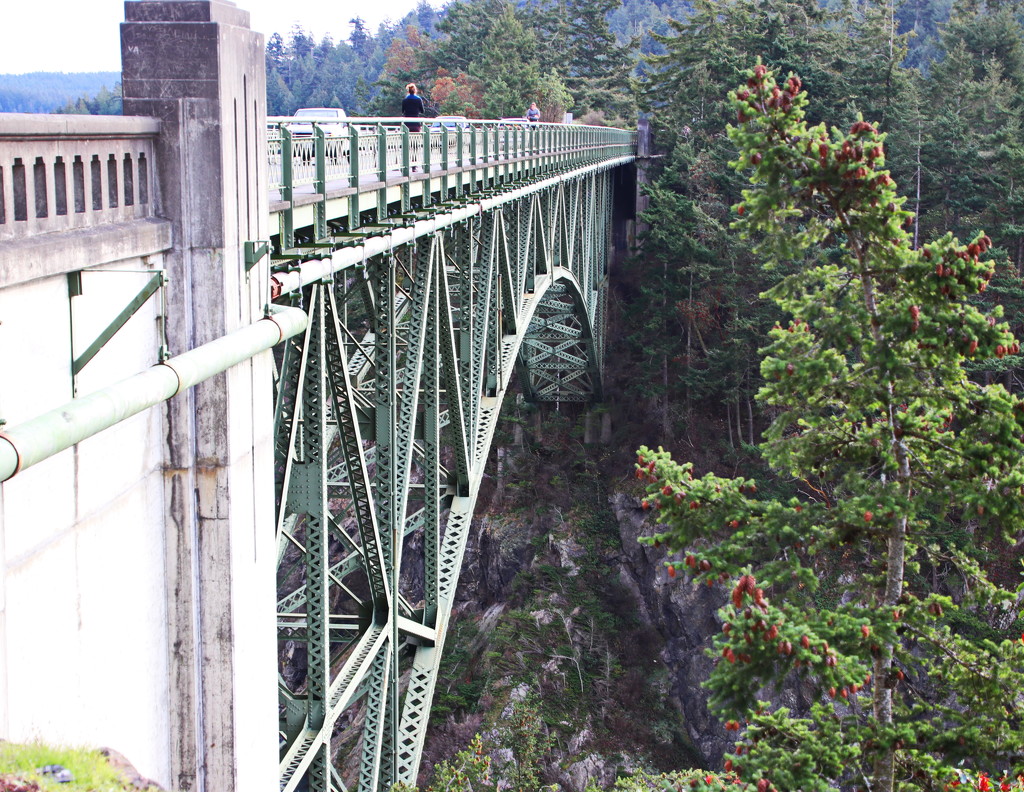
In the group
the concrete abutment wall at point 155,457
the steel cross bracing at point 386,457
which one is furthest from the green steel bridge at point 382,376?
the concrete abutment wall at point 155,457

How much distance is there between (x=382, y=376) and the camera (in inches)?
430

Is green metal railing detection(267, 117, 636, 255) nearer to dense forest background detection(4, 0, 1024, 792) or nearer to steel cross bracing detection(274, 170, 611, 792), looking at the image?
steel cross bracing detection(274, 170, 611, 792)

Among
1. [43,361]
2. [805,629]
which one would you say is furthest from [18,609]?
[805,629]

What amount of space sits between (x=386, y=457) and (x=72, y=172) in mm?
6216

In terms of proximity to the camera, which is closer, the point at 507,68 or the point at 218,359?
the point at 218,359

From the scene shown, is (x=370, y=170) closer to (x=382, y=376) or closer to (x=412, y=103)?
(x=382, y=376)

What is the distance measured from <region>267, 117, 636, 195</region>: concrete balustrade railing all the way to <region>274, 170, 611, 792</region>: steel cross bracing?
787 millimetres

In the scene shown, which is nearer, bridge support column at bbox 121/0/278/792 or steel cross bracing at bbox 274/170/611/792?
bridge support column at bbox 121/0/278/792

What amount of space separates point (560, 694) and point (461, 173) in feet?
56.8

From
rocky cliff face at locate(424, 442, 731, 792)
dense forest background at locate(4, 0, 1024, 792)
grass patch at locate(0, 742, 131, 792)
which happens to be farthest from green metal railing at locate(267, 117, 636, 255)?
rocky cliff face at locate(424, 442, 731, 792)

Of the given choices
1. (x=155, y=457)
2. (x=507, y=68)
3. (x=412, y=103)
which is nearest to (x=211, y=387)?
(x=155, y=457)

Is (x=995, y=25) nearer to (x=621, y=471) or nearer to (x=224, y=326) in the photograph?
(x=621, y=471)

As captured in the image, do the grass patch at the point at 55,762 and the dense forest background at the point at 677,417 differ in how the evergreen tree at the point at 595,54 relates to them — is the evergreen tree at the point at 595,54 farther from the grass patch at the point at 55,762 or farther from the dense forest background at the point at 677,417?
the grass patch at the point at 55,762

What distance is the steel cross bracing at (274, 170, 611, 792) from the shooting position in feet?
27.2
